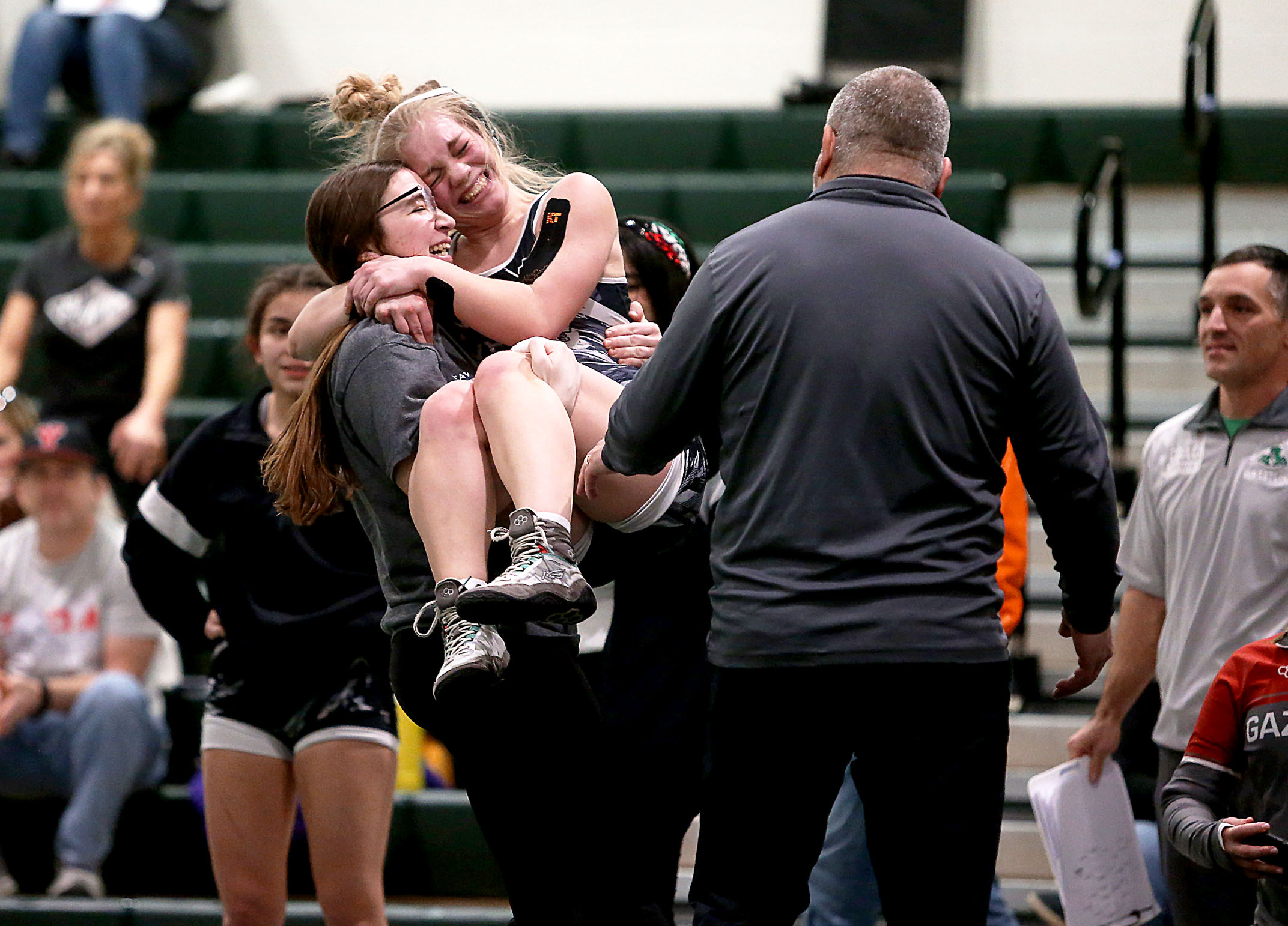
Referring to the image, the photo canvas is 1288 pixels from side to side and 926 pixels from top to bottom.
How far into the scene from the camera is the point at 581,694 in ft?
7.07

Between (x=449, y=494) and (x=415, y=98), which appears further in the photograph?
(x=415, y=98)

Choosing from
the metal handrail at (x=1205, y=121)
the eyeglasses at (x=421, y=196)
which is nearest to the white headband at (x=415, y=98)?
the eyeglasses at (x=421, y=196)

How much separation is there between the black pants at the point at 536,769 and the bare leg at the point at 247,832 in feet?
3.06

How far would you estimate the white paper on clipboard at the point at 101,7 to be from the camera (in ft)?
22.2

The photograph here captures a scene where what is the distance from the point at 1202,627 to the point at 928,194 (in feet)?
4.16

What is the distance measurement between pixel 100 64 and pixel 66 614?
2961 mm

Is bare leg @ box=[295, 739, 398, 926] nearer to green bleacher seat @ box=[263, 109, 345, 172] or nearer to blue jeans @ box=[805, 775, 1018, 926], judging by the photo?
blue jeans @ box=[805, 775, 1018, 926]

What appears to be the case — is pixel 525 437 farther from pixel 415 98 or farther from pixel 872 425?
pixel 415 98

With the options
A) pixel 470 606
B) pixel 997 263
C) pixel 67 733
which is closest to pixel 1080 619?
pixel 997 263

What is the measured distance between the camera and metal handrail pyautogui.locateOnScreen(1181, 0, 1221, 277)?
4.87 metres

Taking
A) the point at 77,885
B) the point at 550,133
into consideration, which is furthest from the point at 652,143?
the point at 77,885

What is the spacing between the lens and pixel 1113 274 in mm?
4703

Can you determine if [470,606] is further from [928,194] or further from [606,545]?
[928,194]

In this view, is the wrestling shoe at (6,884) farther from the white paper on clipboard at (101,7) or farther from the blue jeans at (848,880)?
the white paper on clipboard at (101,7)
